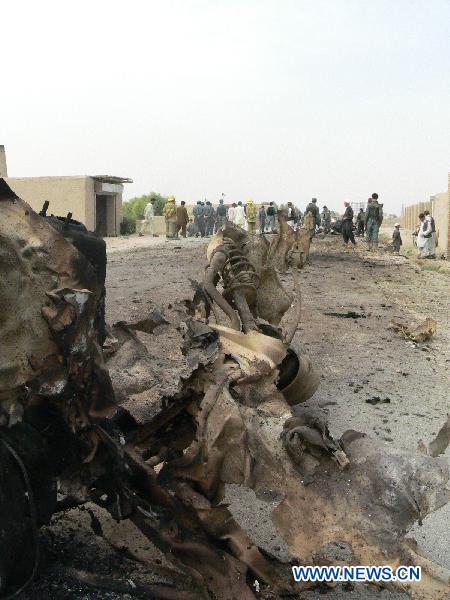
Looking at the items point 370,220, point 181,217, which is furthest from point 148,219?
point 370,220

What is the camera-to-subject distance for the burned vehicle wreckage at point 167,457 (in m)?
2.47

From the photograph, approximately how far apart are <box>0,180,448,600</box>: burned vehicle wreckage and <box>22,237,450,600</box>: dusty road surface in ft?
0.88

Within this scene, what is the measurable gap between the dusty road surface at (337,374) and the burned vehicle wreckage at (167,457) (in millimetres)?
267

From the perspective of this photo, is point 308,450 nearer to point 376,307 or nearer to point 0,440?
point 0,440

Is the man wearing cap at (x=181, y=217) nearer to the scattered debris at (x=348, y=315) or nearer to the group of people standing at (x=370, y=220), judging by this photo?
the group of people standing at (x=370, y=220)

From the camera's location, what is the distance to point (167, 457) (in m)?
2.99

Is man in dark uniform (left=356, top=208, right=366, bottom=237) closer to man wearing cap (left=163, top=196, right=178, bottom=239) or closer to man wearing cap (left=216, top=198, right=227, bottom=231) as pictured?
man wearing cap (left=216, top=198, right=227, bottom=231)

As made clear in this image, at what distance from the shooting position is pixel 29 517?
271cm

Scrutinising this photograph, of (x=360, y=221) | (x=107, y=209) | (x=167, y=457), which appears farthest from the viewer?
(x=107, y=209)

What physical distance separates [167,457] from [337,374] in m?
4.12

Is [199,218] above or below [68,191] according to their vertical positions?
A: below

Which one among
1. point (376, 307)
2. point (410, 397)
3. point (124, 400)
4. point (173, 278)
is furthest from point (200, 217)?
point (124, 400)

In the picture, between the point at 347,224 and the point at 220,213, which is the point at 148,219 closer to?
the point at 220,213

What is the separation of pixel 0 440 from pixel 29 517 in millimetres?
365
